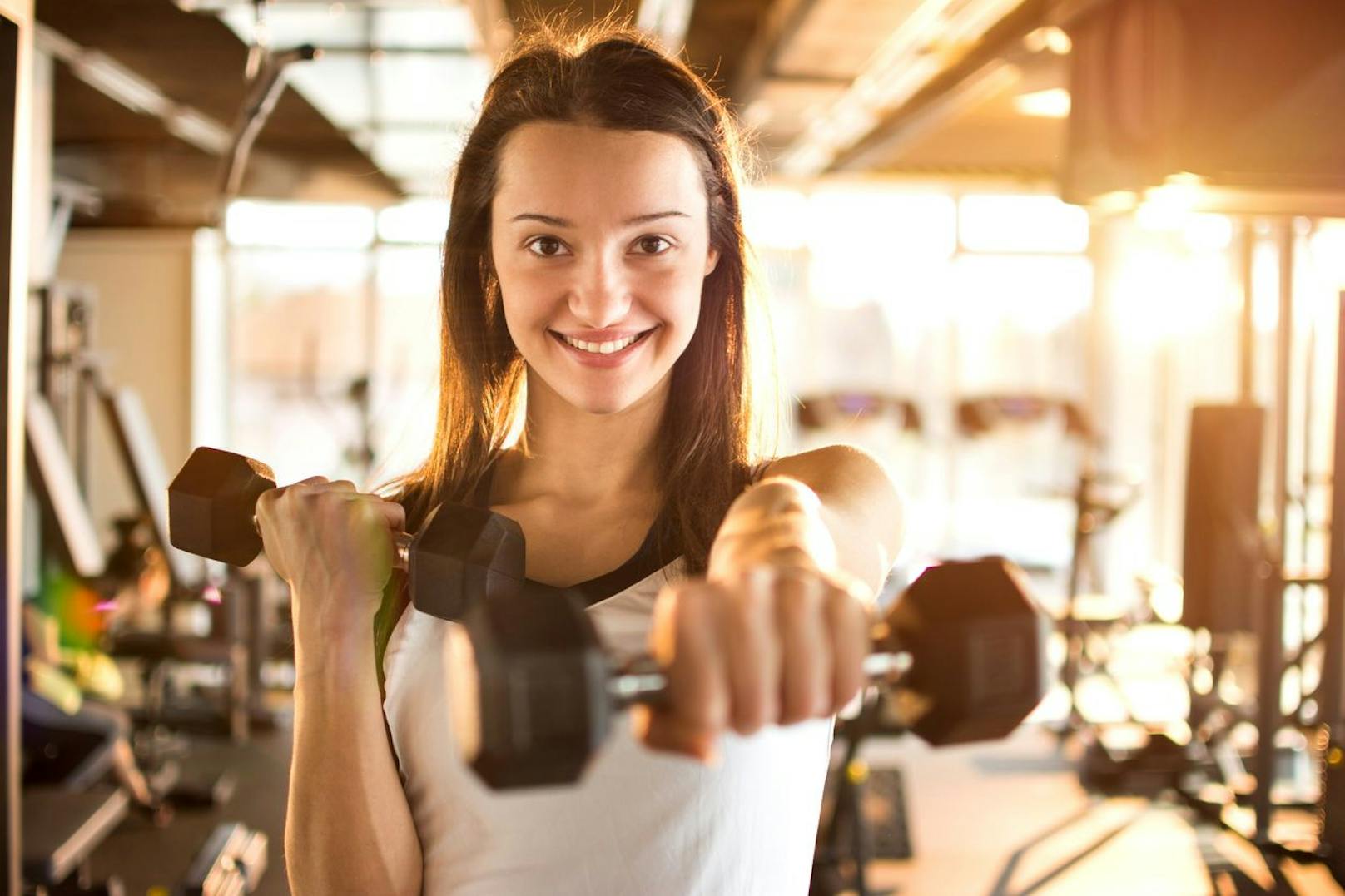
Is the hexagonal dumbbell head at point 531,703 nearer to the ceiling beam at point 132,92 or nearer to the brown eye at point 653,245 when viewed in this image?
the brown eye at point 653,245

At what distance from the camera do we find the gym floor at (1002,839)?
3832 mm

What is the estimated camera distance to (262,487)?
1.16m

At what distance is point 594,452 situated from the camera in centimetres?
122

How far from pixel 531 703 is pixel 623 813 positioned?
0.59 meters

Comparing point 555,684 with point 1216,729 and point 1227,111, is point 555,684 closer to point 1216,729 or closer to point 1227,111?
point 1227,111

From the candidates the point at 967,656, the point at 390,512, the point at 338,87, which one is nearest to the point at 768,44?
the point at 338,87

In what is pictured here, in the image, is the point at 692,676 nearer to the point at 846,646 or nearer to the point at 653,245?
the point at 846,646

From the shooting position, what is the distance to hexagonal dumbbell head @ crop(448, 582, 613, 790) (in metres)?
0.44

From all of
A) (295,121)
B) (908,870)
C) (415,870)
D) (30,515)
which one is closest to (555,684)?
(415,870)

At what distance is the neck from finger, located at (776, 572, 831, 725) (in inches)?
28.3

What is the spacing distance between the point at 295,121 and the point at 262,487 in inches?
254

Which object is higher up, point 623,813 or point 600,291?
point 600,291

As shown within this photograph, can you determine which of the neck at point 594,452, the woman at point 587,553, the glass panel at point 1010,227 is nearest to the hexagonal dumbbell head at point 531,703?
the woman at point 587,553

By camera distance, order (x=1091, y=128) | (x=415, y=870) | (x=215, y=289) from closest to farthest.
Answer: (x=415, y=870) < (x=1091, y=128) < (x=215, y=289)
